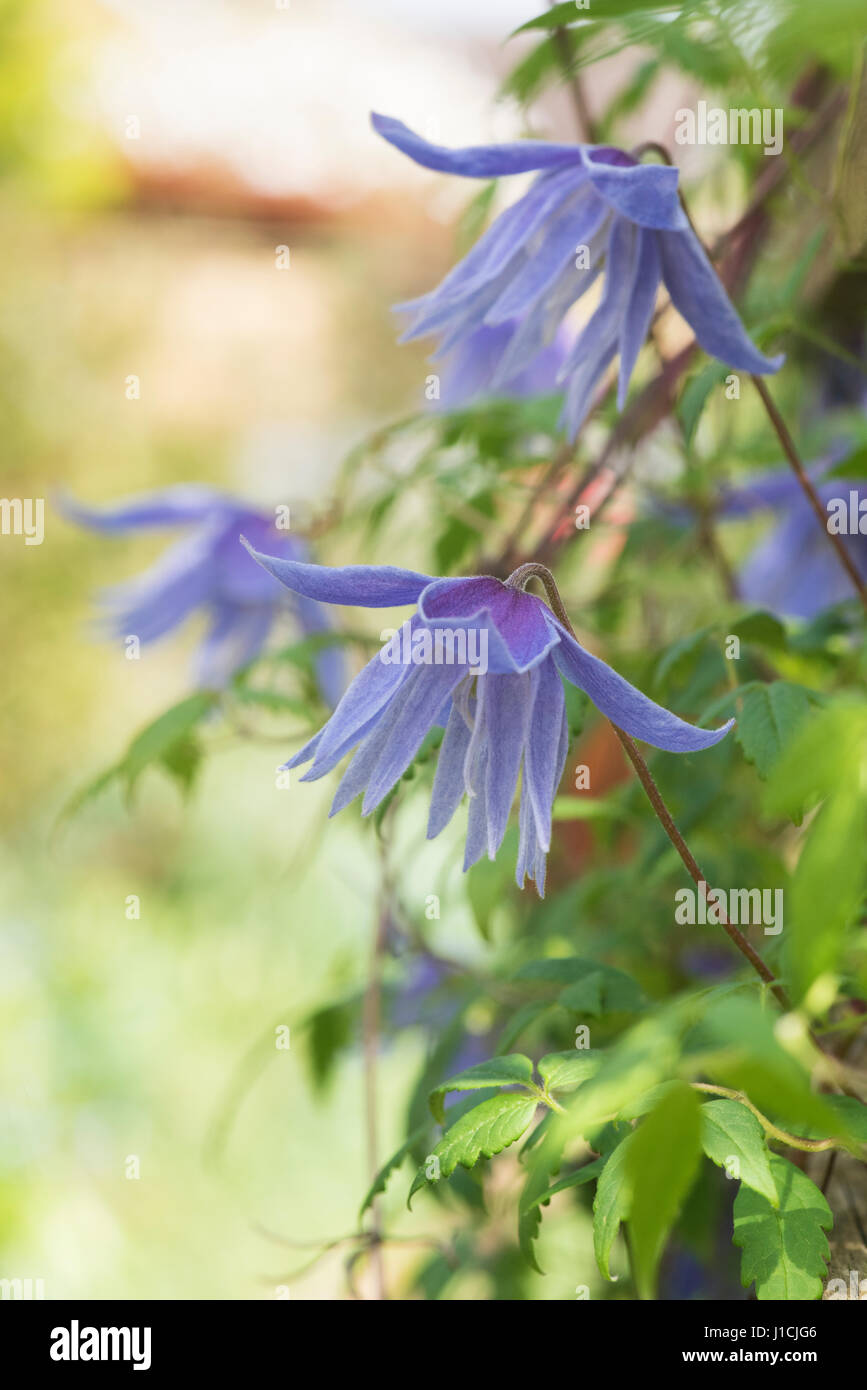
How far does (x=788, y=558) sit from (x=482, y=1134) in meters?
0.54

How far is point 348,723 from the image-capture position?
0.37 metres

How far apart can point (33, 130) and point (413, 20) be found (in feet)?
5.79

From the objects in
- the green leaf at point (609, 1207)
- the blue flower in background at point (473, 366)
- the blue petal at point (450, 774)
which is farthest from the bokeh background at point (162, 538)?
the green leaf at point (609, 1207)

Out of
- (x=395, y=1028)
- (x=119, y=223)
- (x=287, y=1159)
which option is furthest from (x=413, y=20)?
(x=395, y=1028)

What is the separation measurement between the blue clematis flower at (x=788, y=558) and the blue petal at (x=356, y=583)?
442 mm

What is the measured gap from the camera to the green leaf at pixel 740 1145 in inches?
13.3

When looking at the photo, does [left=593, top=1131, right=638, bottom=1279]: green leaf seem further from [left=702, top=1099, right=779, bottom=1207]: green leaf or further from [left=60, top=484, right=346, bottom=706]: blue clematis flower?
[left=60, top=484, right=346, bottom=706]: blue clematis flower

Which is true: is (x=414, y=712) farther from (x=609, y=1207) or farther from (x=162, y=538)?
(x=162, y=538)

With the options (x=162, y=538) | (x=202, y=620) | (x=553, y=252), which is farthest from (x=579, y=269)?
(x=162, y=538)

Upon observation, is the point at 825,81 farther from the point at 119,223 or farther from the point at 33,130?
the point at 119,223

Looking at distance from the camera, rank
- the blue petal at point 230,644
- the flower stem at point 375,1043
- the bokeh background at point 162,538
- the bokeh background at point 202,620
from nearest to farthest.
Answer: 1. the flower stem at point 375,1043
2. the blue petal at point 230,644
3. the bokeh background at point 202,620
4. the bokeh background at point 162,538

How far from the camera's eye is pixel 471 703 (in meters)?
0.40

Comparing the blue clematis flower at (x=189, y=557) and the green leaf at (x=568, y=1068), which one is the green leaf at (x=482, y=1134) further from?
the blue clematis flower at (x=189, y=557)
